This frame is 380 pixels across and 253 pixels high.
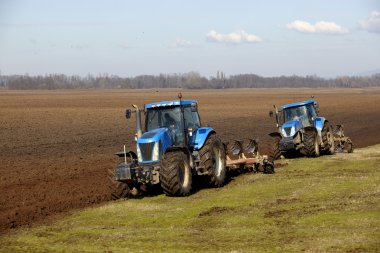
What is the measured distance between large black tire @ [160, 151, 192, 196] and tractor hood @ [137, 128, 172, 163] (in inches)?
19.6

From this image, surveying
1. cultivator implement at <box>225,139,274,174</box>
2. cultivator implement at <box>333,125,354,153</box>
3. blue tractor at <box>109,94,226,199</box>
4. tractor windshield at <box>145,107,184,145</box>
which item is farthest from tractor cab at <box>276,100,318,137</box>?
tractor windshield at <box>145,107,184,145</box>

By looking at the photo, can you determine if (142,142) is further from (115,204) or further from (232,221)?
(232,221)

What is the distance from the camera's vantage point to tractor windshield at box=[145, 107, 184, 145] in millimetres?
15852

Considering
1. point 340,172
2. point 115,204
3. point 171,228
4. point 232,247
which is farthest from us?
point 340,172

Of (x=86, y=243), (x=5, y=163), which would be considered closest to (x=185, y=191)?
(x=86, y=243)

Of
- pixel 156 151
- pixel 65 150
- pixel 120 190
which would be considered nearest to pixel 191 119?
pixel 156 151

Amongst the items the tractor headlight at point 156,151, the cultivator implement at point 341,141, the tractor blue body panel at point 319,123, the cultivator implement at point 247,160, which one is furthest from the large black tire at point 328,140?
the tractor headlight at point 156,151

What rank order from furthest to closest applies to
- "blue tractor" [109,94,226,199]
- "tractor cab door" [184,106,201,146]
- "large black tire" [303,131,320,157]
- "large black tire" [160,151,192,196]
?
"large black tire" [303,131,320,157], "tractor cab door" [184,106,201,146], "blue tractor" [109,94,226,199], "large black tire" [160,151,192,196]

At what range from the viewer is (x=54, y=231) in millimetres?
11805

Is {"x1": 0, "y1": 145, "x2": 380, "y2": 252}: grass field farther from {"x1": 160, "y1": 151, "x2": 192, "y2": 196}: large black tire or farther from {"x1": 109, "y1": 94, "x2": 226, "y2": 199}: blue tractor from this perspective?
{"x1": 109, "y1": 94, "x2": 226, "y2": 199}: blue tractor

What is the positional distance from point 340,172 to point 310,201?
484 centimetres

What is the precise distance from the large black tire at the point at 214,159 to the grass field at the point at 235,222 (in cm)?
34

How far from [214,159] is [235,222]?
482cm

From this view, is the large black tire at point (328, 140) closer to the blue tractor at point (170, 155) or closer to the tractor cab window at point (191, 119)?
the blue tractor at point (170, 155)
